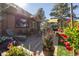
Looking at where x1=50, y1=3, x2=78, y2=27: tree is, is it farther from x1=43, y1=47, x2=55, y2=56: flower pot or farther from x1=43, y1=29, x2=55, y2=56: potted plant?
x1=43, y1=47, x2=55, y2=56: flower pot

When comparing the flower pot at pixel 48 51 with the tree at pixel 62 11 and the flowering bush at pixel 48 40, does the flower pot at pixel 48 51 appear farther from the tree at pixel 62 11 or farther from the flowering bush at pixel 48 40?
the tree at pixel 62 11

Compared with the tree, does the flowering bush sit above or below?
below

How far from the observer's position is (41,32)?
196 centimetres

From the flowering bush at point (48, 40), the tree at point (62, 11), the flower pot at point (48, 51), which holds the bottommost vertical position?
the flower pot at point (48, 51)

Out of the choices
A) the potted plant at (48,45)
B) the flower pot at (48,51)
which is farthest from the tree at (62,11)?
the flower pot at (48,51)

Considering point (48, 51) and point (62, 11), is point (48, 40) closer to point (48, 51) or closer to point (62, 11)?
point (48, 51)

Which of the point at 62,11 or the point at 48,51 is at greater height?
the point at 62,11

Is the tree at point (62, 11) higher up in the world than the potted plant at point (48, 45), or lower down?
higher up

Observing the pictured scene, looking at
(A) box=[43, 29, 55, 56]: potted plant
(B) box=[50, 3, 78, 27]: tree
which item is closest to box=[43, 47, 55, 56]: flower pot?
(A) box=[43, 29, 55, 56]: potted plant

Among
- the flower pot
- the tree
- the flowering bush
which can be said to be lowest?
the flower pot

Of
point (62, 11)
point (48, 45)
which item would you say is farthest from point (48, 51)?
point (62, 11)

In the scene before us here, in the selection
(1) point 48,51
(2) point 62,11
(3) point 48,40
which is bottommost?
(1) point 48,51

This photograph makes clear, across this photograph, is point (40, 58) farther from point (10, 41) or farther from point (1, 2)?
point (1, 2)

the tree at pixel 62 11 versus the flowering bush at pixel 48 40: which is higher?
the tree at pixel 62 11
